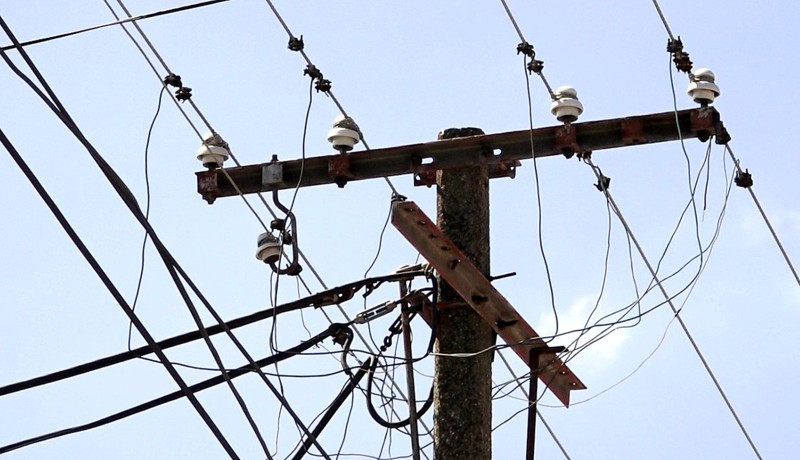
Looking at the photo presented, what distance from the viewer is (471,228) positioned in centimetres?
973

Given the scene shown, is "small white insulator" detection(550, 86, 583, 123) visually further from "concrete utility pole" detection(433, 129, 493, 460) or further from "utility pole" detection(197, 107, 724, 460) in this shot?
"concrete utility pole" detection(433, 129, 493, 460)

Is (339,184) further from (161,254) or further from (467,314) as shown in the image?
(161,254)

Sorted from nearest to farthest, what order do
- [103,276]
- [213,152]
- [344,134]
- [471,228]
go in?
[103,276]
[471,228]
[344,134]
[213,152]

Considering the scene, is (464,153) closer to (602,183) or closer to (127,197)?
(602,183)

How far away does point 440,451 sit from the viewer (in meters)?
9.27

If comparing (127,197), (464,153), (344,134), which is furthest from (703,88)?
(127,197)

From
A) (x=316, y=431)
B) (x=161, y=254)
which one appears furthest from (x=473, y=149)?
(x=161, y=254)

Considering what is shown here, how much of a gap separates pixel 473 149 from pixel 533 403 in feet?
5.11

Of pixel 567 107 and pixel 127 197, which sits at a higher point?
pixel 567 107

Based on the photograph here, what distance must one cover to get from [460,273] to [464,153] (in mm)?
754

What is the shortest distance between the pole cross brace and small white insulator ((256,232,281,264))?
1.09 m

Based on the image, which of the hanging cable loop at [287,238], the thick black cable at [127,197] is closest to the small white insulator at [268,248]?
the hanging cable loop at [287,238]

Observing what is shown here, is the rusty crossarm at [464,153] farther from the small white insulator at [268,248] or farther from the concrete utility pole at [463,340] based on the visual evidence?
the small white insulator at [268,248]

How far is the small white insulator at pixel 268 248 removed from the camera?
10.4m
